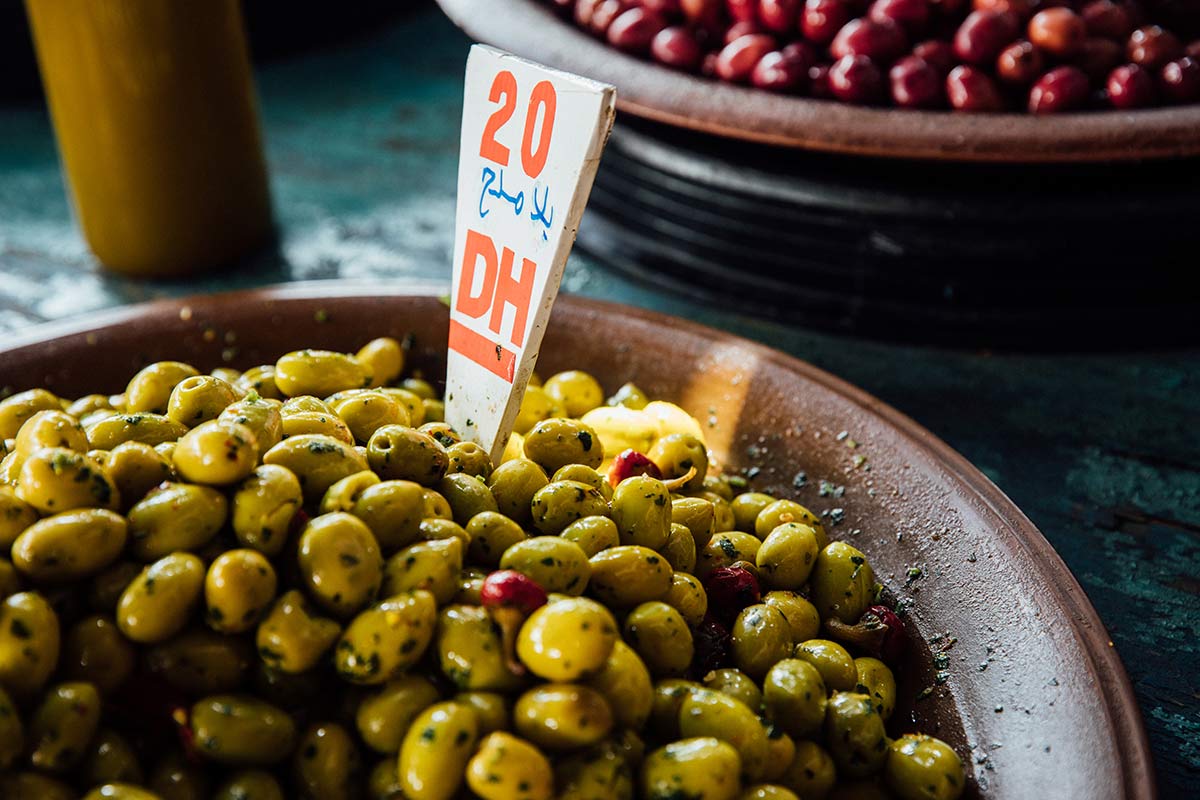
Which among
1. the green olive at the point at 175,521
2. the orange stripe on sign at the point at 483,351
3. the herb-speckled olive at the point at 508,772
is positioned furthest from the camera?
the orange stripe on sign at the point at 483,351

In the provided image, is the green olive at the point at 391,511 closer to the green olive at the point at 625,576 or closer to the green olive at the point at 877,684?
the green olive at the point at 625,576

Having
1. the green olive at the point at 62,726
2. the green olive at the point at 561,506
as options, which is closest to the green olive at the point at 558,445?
the green olive at the point at 561,506

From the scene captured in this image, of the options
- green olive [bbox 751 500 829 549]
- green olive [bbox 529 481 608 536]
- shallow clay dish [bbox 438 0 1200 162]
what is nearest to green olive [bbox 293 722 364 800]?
green olive [bbox 529 481 608 536]

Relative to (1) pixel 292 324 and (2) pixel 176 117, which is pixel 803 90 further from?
(2) pixel 176 117

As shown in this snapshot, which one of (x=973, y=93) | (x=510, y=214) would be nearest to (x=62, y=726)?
(x=510, y=214)

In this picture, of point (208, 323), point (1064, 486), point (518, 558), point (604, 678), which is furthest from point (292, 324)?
point (1064, 486)

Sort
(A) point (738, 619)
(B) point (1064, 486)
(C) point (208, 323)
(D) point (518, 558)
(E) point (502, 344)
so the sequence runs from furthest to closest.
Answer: (B) point (1064, 486) < (C) point (208, 323) < (E) point (502, 344) < (A) point (738, 619) < (D) point (518, 558)

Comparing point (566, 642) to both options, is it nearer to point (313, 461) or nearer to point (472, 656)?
point (472, 656)
